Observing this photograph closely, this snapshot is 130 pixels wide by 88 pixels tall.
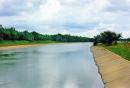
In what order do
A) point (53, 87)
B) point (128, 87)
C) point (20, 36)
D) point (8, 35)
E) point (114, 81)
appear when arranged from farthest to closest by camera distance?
point (20, 36)
point (8, 35)
point (114, 81)
point (53, 87)
point (128, 87)

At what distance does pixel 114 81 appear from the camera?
1070 inches

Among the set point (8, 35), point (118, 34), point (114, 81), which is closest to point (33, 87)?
point (114, 81)

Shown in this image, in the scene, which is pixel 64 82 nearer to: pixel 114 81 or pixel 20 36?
pixel 114 81

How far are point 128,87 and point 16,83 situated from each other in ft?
33.5

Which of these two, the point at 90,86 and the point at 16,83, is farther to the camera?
the point at 16,83

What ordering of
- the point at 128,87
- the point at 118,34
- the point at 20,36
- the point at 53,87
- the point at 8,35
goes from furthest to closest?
the point at 20,36 → the point at 8,35 → the point at 118,34 → the point at 53,87 → the point at 128,87

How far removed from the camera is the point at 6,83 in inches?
1096

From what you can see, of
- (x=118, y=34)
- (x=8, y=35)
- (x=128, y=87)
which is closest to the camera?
(x=128, y=87)

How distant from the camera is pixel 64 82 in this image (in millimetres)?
28031

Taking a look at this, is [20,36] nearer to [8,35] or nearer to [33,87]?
[8,35]

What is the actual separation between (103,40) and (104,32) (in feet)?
12.9

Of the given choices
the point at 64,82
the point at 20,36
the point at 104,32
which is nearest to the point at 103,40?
the point at 104,32

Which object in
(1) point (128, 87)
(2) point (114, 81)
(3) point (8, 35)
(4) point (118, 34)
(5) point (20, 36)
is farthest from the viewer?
(5) point (20, 36)

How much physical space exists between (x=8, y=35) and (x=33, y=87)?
12959 cm
